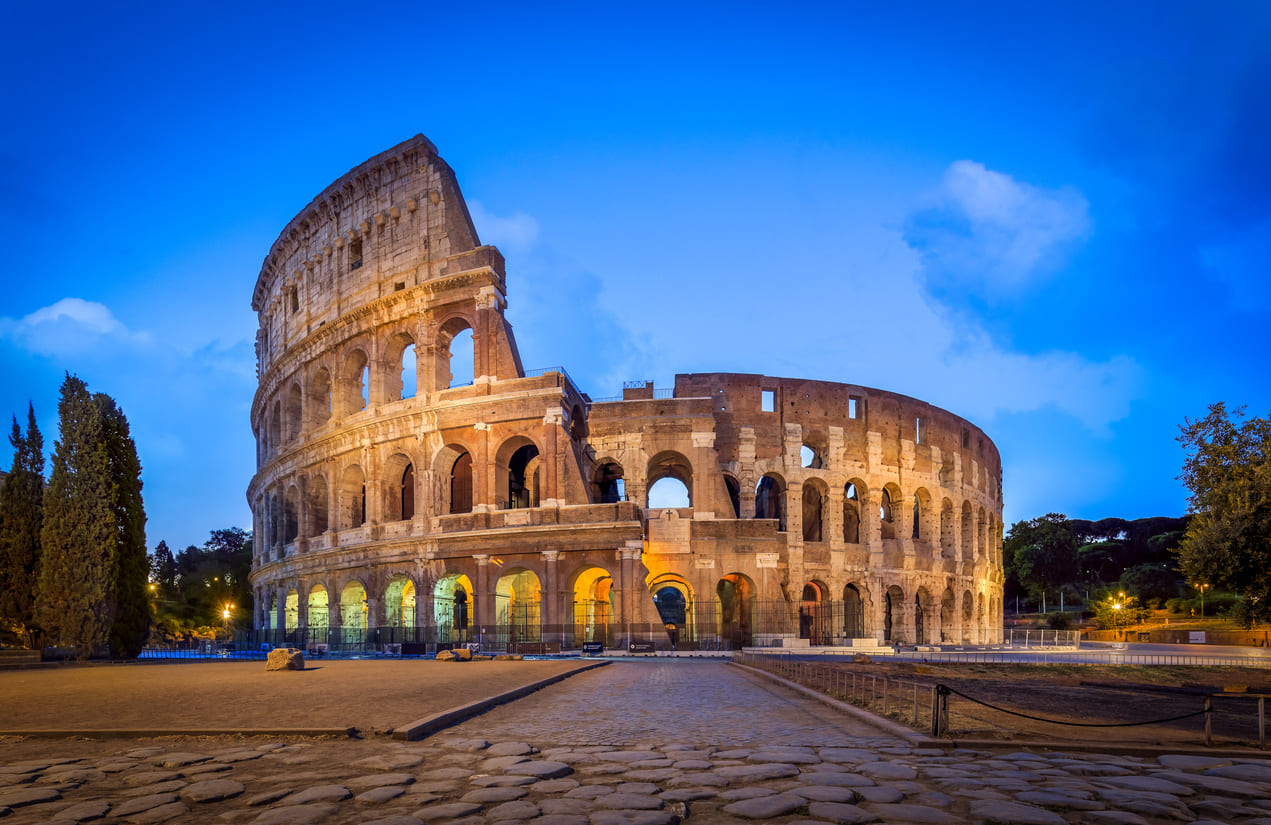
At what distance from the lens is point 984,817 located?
469 cm

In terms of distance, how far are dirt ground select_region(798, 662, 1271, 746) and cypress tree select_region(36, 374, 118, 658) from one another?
838 inches

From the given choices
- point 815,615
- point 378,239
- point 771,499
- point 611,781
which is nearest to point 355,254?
point 378,239

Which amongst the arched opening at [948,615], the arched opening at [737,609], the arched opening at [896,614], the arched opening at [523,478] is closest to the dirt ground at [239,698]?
the arched opening at [737,609]

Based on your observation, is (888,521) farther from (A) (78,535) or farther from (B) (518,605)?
(A) (78,535)

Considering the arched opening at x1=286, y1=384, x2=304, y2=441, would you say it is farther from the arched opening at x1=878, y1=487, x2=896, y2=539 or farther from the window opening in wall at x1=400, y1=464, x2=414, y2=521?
the arched opening at x1=878, y1=487, x2=896, y2=539

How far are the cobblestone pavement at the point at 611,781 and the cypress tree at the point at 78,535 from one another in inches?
774

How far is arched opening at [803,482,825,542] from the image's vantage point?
40219 millimetres

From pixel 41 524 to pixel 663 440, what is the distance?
68.4 ft

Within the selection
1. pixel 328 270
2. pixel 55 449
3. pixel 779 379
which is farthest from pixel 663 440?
pixel 55 449

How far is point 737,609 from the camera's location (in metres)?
36.9

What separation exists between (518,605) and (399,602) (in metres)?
4.74

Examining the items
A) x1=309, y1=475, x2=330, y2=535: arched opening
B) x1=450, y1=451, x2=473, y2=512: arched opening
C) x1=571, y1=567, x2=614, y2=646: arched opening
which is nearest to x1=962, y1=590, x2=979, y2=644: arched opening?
x1=571, y1=567, x2=614, y2=646: arched opening

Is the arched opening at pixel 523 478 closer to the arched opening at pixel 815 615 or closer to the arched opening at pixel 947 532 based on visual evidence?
the arched opening at pixel 815 615

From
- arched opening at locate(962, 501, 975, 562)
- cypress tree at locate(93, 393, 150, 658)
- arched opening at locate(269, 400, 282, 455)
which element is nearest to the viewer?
cypress tree at locate(93, 393, 150, 658)
